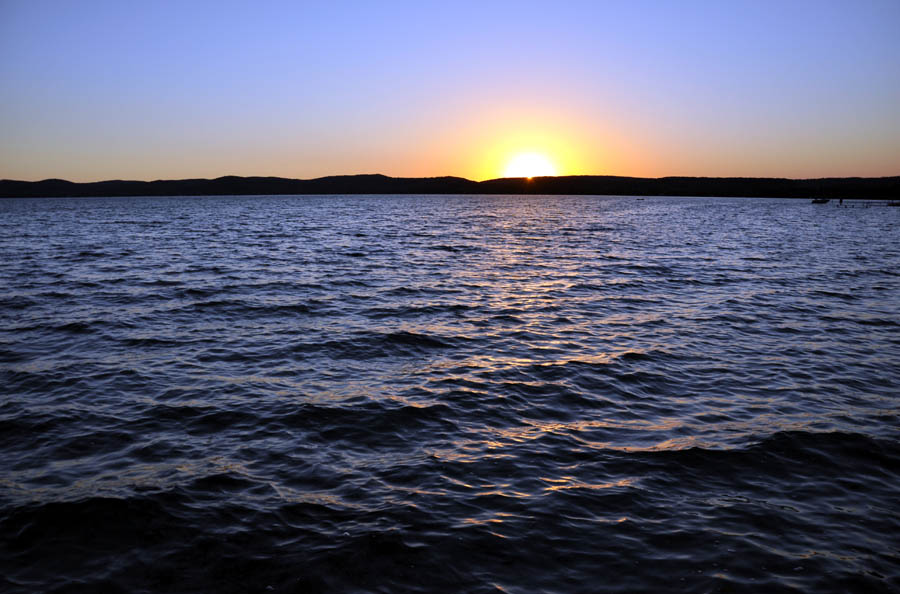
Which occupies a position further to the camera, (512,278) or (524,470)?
(512,278)

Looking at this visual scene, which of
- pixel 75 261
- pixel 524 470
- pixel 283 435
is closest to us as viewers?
pixel 524 470

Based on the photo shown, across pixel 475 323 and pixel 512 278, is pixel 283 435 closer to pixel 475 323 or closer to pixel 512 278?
pixel 475 323

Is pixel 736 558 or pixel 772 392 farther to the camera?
pixel 772 392

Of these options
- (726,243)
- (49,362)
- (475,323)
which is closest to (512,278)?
(475,323)

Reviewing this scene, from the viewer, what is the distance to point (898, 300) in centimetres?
2450

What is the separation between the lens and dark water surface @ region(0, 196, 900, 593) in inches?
276

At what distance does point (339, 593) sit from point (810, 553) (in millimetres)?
5963

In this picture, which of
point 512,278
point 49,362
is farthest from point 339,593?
point 512,278

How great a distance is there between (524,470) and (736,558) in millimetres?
3297

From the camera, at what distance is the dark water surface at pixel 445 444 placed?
700cm

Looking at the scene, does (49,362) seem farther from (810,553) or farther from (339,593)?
(810,553)

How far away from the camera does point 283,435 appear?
10633 millimetres

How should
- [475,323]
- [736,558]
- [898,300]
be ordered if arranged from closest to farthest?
[736,558] → [475,323] → [898,300]

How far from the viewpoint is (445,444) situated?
10.3 m
